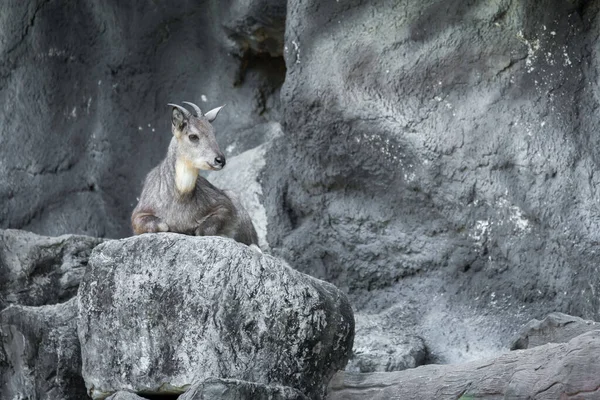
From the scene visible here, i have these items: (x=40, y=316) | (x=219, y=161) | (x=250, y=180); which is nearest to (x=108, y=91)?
(x=250, y=180)

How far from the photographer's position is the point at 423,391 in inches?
266

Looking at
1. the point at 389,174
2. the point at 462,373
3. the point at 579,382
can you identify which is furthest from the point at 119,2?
the point at 579,382

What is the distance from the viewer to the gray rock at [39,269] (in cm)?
961

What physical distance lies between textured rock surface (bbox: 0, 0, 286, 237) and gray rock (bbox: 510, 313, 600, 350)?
13.3 ft

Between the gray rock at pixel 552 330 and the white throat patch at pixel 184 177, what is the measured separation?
2756 mm

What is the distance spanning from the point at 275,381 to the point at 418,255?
2.82m

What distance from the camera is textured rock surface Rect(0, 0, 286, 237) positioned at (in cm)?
1109

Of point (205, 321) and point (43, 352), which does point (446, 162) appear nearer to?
point (205, 321)

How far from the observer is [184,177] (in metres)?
8.83

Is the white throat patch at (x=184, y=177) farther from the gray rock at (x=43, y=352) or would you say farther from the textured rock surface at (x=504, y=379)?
the textured rock surface at (x=504, y=379)

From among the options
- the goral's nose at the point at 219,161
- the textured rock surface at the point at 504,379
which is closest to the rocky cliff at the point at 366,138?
the goral's nose at the point at 219,161

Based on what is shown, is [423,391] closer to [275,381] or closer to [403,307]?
[275,381]

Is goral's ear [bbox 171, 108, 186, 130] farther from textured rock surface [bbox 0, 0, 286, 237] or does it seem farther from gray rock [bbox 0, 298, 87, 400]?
textured rock surface [bbox 0, 0, 286, 237]

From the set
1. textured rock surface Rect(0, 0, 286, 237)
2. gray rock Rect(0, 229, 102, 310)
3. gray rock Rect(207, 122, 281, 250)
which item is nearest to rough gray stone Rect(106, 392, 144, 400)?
gray rock Rect(0, 229, 102, 310)
